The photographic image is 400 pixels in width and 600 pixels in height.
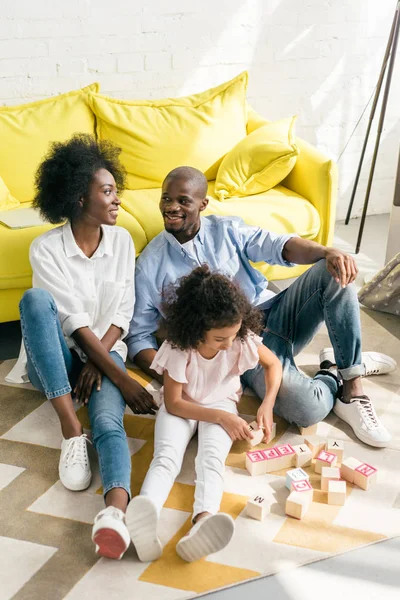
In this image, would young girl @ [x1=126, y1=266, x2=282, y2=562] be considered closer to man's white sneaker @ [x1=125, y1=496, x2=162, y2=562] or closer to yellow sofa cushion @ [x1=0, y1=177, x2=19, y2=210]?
man's white sneaker @ [x1=125, y1=496, x2=162, y2=562]

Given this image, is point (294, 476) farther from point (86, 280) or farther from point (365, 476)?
point (86, 280)

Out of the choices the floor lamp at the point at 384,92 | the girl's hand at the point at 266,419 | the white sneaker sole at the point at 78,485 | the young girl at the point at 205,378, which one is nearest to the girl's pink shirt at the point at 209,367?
the young girl at the point at 205,378

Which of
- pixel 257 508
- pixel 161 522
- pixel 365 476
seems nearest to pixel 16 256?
pixel 161 522

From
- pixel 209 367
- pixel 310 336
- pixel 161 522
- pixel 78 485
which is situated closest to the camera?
pixel 161 522

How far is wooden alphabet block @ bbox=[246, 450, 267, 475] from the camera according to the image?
2.02m

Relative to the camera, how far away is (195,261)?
97.0 inches

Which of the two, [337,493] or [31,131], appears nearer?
[337,493]

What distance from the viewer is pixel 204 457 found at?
6.32ft

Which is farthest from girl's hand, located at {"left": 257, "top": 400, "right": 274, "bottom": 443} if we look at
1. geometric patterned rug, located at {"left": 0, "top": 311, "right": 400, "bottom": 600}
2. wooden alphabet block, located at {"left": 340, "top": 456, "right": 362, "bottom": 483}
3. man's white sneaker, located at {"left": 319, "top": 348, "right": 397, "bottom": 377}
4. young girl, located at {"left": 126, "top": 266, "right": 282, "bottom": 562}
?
man's white sneaker, located at {"left": 319, "top": 348, "right": 397, "bottom": 377}

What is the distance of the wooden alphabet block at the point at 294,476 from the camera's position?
195 centimetres

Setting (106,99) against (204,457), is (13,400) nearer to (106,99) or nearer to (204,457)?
(204,457)

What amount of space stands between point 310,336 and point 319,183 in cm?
89

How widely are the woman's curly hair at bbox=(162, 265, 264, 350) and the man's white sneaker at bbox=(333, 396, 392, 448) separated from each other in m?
0.49

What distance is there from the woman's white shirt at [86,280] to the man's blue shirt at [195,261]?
10cm
